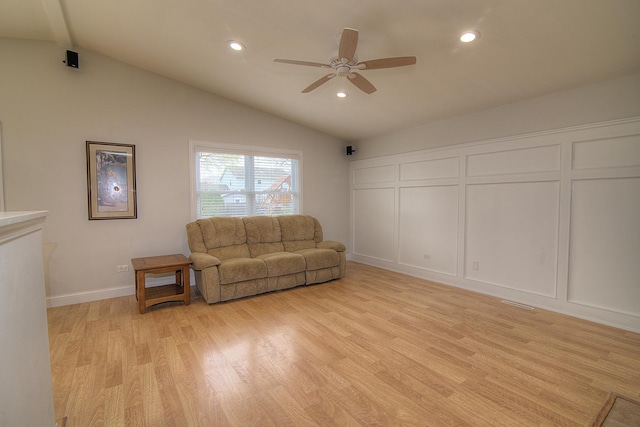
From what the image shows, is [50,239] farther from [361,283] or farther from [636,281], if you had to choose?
[636,281]

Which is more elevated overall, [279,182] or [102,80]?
[102,80]

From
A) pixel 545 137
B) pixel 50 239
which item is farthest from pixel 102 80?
pixel 545 137

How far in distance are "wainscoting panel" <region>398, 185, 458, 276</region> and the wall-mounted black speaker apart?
4.93m

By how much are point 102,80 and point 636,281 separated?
6549 millimetres

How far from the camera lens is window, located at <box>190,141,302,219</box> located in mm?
4582

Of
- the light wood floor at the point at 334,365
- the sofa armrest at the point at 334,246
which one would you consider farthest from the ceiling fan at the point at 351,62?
the sofa armrest at the point at 334,246

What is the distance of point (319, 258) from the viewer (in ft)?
14.8

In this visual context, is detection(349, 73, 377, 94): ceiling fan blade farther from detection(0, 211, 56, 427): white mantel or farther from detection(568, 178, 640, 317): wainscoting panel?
detection(568, 178, 640, 317): wainscoting panel

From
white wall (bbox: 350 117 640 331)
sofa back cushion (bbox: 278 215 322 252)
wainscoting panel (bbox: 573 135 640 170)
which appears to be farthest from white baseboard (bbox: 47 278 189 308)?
wainscoting panel (bbox: 573 135 640 170)

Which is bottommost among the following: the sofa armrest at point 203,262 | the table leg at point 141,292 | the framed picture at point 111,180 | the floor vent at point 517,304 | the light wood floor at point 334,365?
the light wood floor at point 334,365

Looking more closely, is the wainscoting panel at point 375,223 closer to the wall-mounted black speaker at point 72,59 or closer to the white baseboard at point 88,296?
the white baseboard at point 88,296

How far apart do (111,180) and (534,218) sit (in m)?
5.46

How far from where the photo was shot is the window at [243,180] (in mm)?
4582

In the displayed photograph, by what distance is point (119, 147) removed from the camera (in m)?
3.88
